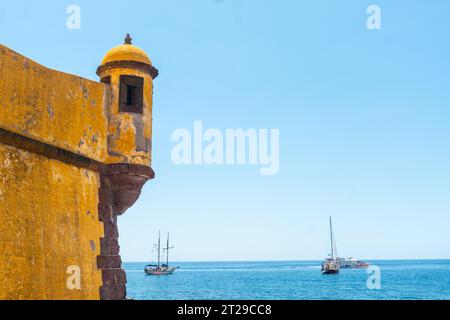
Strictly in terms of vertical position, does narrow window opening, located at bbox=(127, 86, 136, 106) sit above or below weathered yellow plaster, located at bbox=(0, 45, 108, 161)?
above

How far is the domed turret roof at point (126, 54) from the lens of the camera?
10.5 m

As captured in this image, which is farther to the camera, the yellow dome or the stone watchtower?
the yellow dome

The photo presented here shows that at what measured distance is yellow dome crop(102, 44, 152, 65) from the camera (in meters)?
10.5

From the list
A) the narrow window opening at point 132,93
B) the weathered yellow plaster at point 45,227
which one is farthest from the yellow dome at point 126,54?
the weathered yellow plaster at point 45,227

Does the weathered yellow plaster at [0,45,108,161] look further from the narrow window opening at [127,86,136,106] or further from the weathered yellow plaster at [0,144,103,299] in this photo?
the narrow window opening at [127,86,136,106]

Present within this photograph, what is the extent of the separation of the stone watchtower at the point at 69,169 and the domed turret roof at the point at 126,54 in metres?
0.02

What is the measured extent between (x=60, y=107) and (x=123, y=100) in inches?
67.9

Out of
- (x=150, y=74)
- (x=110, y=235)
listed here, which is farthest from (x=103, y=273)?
(x=150, y=74)

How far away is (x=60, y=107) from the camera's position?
8750mm

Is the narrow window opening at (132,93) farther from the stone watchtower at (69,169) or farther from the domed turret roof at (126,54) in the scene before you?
the domed turret roof at (126,54)

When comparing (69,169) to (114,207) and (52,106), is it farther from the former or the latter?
(114,207)

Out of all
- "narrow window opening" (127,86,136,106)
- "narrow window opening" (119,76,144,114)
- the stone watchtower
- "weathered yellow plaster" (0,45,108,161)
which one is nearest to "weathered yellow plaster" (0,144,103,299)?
the stone watchtower

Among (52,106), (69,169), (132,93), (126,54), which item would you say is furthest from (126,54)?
(69,169)
